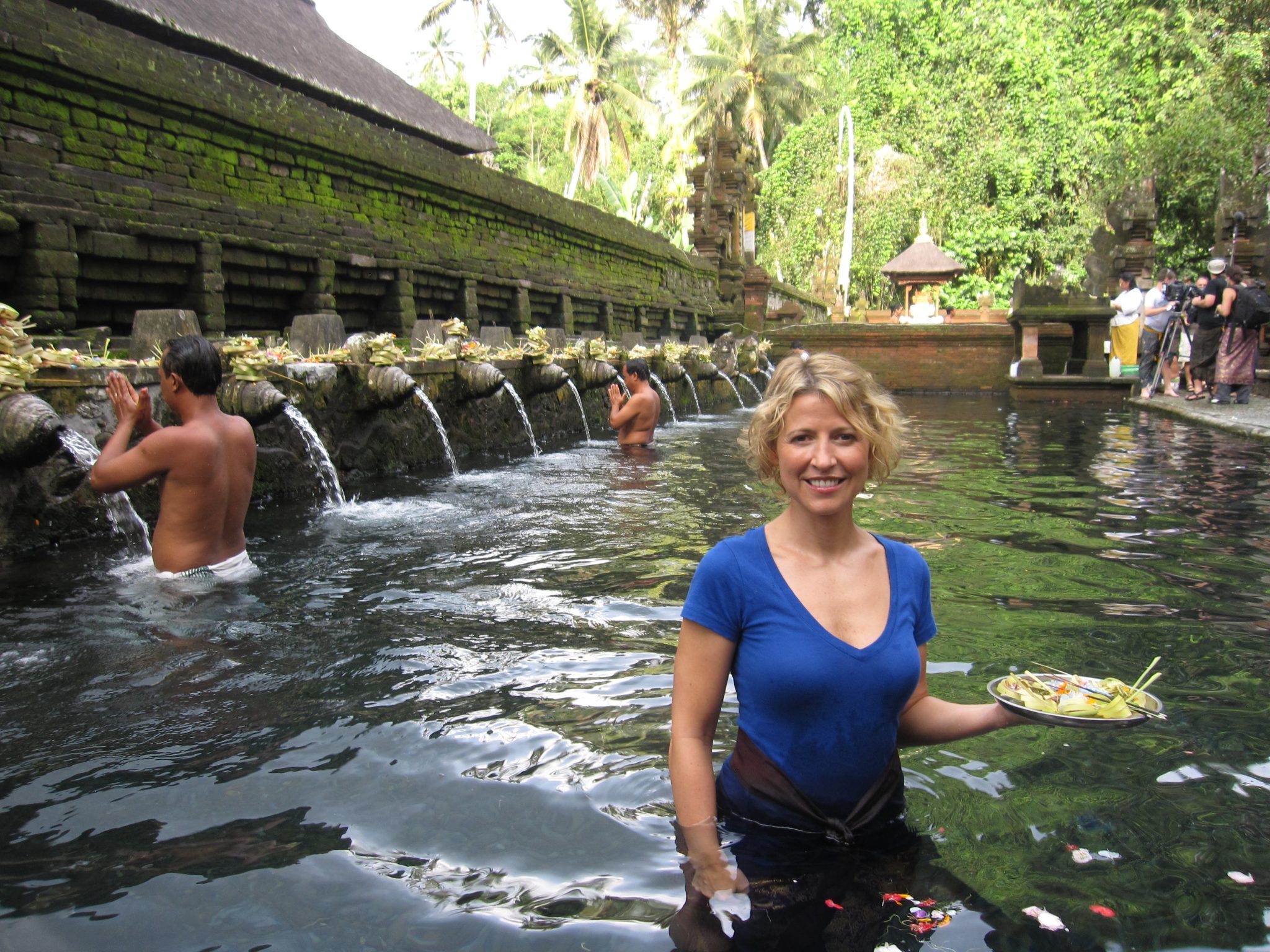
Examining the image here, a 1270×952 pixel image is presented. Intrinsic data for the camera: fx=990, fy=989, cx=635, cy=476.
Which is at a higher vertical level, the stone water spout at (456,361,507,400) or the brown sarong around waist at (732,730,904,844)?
the stone water spout at (456,361,507,400)

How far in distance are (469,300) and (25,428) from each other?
1005 centimetres

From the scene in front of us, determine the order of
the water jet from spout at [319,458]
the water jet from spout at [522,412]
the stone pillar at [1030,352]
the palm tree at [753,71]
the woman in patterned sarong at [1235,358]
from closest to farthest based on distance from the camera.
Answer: the water jet from spout at [319,458] < the water jet from spout at [522,412] < the woman in patterned sarong at [1235,358] < the stone pillar at [1030,352] < the palm tree at [753,71]

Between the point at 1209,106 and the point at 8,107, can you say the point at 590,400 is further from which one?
the point at 1209,106

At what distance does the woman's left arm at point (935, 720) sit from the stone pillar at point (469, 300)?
1285 cm

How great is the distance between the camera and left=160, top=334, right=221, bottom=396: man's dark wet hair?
4434mm

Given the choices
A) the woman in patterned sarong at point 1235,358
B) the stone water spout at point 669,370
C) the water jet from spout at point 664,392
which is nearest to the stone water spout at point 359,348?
the water jet from spout at point 664,392

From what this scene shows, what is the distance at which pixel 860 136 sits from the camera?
34.5 meters

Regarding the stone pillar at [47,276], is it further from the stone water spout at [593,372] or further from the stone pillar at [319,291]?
the stone water spout at [593,372]

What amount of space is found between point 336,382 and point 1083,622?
19.1 feet

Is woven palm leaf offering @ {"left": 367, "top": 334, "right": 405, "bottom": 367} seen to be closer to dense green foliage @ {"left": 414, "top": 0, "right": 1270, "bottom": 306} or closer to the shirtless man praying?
the shirtless man praying

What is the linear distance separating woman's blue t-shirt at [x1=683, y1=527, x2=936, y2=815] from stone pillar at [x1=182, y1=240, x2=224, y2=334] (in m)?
8.72

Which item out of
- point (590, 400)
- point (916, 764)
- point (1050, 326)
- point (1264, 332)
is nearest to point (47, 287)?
point (590, 400)

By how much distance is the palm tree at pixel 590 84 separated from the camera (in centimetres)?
3684

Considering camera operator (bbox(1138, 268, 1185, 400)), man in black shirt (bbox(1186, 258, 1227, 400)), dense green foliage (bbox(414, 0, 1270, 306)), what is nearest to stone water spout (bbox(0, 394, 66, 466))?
man in black shirt (bbox(1186, 258, 1227, 400))
